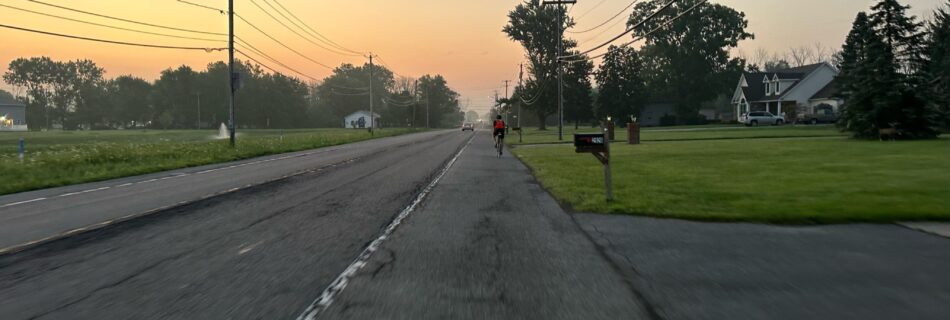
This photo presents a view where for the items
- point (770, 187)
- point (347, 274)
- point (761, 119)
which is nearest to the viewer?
point (347, 274)

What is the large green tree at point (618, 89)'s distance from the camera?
259 ft

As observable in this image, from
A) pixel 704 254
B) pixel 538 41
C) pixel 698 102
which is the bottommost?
pixel 704 254

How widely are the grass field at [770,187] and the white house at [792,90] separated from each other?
→ 167 ft

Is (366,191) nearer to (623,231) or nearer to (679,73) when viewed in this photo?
(623,231)

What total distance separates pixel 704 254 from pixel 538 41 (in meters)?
76.3

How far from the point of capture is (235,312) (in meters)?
4.20

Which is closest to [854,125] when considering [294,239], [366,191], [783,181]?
[783,181]

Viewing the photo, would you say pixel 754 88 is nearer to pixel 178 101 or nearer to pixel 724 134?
pixel 724 134

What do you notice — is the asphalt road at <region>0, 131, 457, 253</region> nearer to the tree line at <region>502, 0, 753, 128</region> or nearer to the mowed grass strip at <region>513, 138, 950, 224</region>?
the mowed grass strip at <region>513, 138, 950, 224</region>

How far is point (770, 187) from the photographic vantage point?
11.9 meters

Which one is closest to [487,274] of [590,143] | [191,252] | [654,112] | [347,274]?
[347,274]

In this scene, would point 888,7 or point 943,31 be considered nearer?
point 888,7

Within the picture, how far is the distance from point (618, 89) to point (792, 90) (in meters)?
20.6

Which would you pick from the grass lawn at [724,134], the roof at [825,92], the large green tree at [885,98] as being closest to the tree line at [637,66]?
the roof at [825,92]
